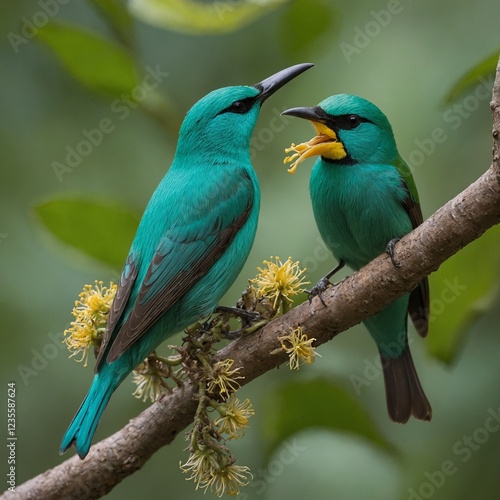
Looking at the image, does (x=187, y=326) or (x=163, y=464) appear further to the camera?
(x=163, y=464)

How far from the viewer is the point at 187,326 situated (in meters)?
3.81

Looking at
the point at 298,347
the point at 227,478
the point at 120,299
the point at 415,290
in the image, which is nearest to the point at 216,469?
the point at 227,478

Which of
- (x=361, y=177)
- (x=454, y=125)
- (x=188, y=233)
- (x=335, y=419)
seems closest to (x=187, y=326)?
(x=188, y=233)

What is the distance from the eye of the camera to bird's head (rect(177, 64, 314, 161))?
13.7 feet

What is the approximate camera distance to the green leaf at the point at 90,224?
3338 mm

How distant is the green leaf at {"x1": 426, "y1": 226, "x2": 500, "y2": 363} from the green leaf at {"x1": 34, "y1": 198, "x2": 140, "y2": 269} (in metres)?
1.27

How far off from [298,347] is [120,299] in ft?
2.74

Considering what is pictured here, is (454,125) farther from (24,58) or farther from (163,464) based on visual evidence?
(24,58)

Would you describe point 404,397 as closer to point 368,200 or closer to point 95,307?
point 368,200

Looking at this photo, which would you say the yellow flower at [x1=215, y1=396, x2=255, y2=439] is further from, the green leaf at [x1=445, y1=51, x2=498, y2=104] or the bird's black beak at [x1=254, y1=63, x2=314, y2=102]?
the bird's black beak at [x1=254, y1=63, x2=314, y2=102]

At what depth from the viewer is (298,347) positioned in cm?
319

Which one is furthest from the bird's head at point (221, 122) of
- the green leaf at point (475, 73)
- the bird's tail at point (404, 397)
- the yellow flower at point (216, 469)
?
the yellow flower at point (216, 469)

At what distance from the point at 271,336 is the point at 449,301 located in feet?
2.43

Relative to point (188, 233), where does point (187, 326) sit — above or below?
below
